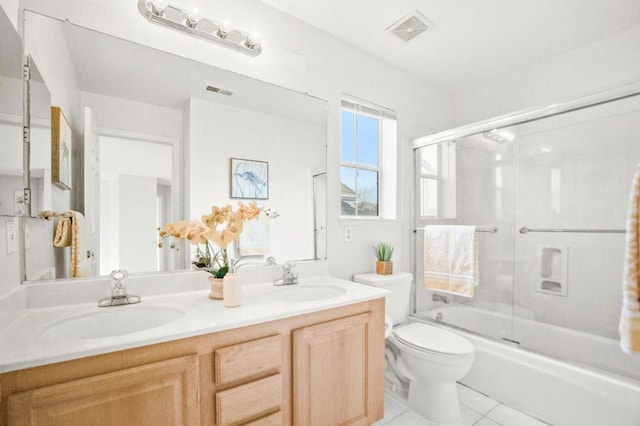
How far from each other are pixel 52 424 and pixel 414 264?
2.33m

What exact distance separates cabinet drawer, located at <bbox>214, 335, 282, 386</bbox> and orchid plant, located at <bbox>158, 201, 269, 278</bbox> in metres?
0.41

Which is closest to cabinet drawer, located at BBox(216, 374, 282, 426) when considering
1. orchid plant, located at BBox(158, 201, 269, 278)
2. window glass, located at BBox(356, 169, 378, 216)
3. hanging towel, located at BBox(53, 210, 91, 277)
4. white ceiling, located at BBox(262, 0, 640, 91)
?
orchid plant, located at BBox(158, 201, 269, 278)

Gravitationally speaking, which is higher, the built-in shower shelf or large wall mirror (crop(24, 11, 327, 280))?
large wall mirror (crop(24, 11, 327, 280))

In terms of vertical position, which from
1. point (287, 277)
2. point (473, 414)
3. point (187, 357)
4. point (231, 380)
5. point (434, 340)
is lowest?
point (473, 414)

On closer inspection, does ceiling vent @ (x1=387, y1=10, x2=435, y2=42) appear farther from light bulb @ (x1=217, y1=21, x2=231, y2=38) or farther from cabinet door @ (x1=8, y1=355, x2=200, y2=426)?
cabinet door @ (x1=8, y1=355, x2=200, y2=426)

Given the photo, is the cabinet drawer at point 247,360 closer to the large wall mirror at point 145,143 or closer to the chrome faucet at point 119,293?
the chrome faucet at point 119,293

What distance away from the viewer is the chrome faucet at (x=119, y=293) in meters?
1.25

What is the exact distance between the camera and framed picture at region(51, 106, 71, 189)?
1.22 metres

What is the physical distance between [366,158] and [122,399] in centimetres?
200

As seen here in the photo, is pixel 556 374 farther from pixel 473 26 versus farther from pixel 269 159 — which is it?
pixel 473 26

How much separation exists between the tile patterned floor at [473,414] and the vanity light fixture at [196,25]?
2.26 meters

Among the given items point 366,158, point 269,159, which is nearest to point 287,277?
point 269,159

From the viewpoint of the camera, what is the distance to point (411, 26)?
6.54 feet

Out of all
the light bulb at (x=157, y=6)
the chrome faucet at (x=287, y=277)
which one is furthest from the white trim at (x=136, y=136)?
the chrome faucet at (x=287, y=277)
